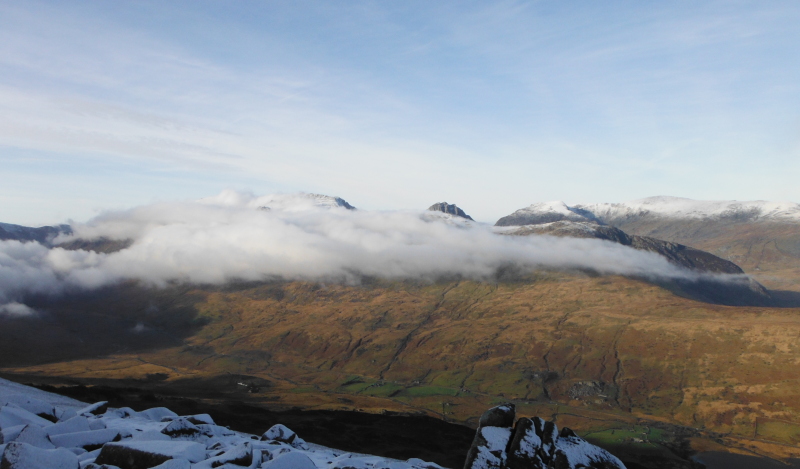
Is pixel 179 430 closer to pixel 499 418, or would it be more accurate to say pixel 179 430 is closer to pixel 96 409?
pixel 96 409

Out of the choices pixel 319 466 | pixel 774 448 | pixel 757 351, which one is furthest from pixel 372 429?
pixel 757 351

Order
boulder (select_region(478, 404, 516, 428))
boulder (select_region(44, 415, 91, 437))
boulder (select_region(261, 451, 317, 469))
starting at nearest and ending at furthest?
boulder (select_region(261, 451, 317, 469)) → boulder (select_region(44, 415, 91, 437)) → boulder (select_region(478, 404, 516, 428))

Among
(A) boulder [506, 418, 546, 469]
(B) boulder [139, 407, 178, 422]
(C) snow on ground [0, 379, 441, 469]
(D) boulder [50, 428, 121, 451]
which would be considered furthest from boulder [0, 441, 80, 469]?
(B) boulder [139, 407, 178, 422]

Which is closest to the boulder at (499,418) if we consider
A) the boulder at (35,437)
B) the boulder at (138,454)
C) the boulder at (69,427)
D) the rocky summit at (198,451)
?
the rocky summit at (198,451)

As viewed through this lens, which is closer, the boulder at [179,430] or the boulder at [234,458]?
the boulder at [234,458]

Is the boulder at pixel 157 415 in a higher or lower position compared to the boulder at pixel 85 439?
lower

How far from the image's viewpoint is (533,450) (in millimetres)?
27781

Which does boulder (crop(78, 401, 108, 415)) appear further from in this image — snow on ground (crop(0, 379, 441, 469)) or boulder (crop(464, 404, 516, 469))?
boulder (crop(464, 404, 516, 469))

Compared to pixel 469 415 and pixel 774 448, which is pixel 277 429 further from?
pixel 774 448

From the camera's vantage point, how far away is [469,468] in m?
26.7

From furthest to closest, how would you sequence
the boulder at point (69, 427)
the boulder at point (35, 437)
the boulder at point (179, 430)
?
the boulder at point (179, 430)
the boulder at point (69, 427)
the boulder at point (35, 437)

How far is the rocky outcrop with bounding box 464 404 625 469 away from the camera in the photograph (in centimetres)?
2658

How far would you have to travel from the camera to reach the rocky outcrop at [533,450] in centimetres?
2658

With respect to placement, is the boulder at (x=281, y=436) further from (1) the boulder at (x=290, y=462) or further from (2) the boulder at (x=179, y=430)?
(1) the boulder at (x=290, y=462)
